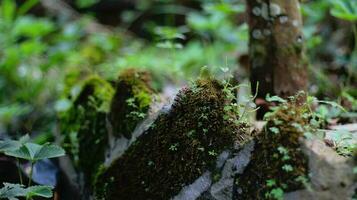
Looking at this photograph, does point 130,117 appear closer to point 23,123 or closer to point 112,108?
point 112,108

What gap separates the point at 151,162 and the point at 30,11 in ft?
17.3

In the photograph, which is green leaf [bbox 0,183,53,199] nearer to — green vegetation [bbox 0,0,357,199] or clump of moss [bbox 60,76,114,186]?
green vegetation [bbox 0,0,357,199]

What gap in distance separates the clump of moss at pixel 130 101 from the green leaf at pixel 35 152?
1.57 feet

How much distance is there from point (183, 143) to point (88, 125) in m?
→ 1.02

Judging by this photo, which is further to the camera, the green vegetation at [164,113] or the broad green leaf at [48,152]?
the broad green leaf at [48,152]

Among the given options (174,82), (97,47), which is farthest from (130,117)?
(97,47)

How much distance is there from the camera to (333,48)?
5.02 m

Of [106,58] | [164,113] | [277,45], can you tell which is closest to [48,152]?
[164,113]

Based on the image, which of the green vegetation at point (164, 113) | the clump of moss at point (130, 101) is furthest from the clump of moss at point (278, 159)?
the clump of moss at point (130, 101)

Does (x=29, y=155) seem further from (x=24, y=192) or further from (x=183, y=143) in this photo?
(x=183, y=143)

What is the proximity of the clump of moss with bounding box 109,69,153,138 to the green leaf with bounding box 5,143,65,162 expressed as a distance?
1.57 ft

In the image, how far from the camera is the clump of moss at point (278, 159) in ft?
5.44

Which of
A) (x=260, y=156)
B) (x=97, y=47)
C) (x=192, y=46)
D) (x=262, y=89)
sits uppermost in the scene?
(x=260, y=156)

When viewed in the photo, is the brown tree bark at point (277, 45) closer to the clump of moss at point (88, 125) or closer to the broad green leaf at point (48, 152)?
the clump of moss at point (88, 125)
